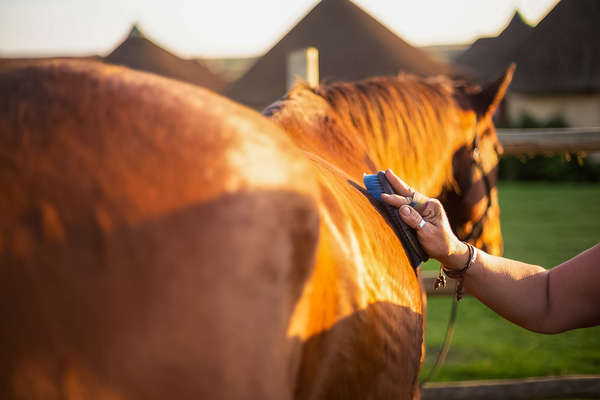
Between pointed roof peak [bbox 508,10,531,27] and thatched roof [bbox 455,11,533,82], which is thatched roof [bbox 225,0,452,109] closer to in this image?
thatched roof [bbox 455,11,533,82]

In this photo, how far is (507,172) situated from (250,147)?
66.8 ft

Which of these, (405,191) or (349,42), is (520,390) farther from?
(349,42)

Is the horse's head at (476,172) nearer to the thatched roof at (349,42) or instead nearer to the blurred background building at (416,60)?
the blurred background building at (416,60)

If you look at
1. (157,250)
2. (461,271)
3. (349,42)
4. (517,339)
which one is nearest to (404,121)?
(461,271)

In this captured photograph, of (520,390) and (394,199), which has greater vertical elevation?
(394,199)

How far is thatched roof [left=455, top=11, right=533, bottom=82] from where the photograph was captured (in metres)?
25.0

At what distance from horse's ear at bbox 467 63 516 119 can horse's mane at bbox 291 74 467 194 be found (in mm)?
224

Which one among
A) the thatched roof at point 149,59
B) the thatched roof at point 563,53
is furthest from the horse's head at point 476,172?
the thatched roof at point 563,53

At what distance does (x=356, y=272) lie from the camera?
1.16 m

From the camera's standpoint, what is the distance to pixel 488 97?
8.87ft

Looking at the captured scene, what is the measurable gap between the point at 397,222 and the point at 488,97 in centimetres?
148

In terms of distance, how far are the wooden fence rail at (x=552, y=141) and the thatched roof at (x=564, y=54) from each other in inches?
856

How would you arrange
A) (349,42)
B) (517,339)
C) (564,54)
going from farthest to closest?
(564,54)
(349,42)
(517,339)

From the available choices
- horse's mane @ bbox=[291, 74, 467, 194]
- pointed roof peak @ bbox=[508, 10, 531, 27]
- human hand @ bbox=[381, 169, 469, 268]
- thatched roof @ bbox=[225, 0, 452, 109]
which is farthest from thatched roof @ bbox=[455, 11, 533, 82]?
human hand @ bbox=[381, 169, 469, 268]
